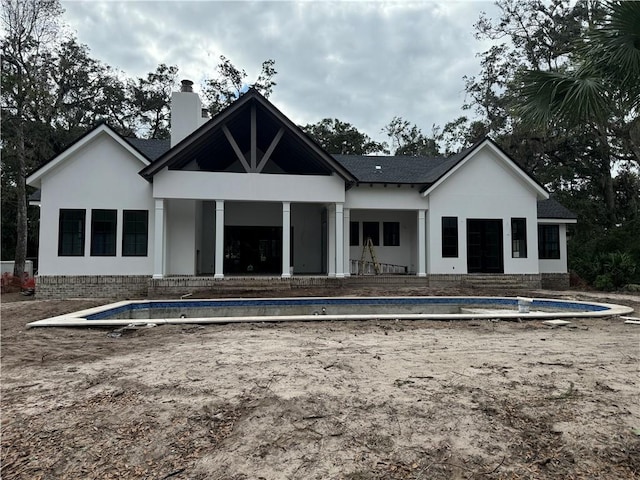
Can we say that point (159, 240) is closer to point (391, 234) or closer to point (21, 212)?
point (21, 212)

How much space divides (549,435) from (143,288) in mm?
14288

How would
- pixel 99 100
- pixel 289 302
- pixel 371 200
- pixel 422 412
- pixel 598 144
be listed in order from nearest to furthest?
pixel 422 412 → pixel 289 302 → pixel 371 200 → pixel 598 144 → pixel 99 100

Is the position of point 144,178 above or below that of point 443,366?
above

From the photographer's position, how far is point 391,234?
1994 centimetres

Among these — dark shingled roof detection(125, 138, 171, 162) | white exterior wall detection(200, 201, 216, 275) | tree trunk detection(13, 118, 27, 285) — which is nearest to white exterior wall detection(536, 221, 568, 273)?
white exterior wall detection(200, 201, 216, 275)

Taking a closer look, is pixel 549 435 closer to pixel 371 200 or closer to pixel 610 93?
pixel 610 93

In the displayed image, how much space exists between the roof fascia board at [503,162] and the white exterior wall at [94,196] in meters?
11.4

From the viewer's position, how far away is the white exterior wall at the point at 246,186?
49.3 feet

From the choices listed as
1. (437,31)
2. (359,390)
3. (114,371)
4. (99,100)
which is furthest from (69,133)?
(359,390)

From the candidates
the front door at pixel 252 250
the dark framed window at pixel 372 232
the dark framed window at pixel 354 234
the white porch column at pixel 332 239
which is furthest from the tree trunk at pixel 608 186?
the front door at pixel 252 250

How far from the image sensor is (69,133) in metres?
27.0

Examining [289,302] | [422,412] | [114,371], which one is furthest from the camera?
[289,302]

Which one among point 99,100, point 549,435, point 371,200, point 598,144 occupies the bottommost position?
point 549,435

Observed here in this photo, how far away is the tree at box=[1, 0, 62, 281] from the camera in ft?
60.4
